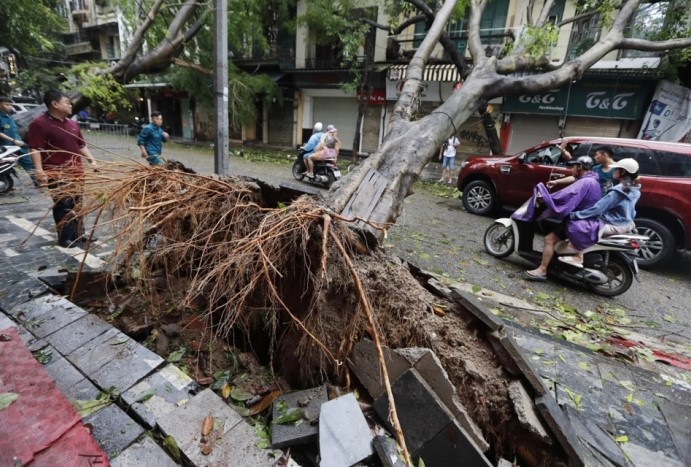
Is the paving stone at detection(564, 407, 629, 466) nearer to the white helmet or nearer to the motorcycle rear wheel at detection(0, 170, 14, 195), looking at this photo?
the white helmet

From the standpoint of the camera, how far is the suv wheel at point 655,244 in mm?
5602

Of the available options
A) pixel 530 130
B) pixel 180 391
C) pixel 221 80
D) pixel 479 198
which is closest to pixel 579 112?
pixel 530 130

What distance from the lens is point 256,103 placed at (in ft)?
65.9

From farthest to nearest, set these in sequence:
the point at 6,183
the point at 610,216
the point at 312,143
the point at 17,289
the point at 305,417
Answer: the point at 312,143
the point at 6,183
the point at 610,216
the point at 17,289
the point at 305,417

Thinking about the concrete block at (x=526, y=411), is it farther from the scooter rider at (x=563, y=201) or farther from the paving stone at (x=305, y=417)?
the scooter rider at (x=563, y=201)

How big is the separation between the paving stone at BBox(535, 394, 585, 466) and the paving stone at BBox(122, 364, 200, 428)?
2140mm

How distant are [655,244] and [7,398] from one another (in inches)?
317

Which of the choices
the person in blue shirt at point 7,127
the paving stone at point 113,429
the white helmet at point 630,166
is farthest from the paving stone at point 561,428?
the person in blue shirt at point 7,127

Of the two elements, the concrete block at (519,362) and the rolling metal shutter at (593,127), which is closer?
the concrete block at (519,362)

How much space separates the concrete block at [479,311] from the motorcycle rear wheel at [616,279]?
3187 millimetres

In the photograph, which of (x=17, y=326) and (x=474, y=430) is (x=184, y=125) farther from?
(x=474, y=430)

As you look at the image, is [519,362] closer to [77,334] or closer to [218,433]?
[218,433]

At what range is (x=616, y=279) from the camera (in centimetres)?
461

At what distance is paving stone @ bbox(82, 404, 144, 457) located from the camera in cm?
181
